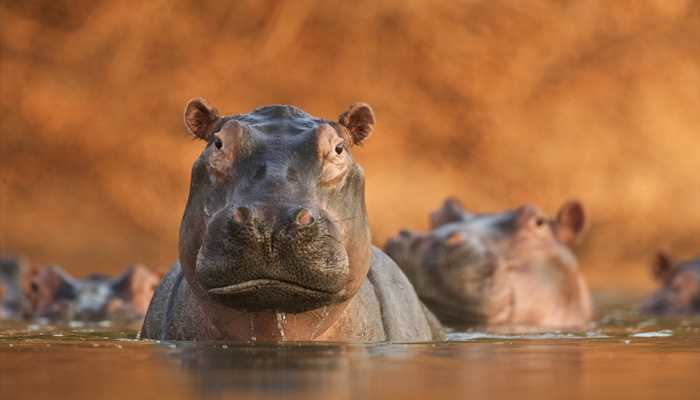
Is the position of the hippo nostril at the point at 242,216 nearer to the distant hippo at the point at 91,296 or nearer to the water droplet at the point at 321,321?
the water droplet at the point at 321,321

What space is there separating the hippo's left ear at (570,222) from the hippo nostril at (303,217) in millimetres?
5971

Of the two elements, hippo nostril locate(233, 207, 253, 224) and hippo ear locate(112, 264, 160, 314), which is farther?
hippo ear locate(112, 264, 160, 314)

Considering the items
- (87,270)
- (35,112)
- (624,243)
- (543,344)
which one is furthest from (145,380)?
(624,243)

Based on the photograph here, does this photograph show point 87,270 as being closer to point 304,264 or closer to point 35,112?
point 35,112

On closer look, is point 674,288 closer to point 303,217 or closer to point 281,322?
point 281,322

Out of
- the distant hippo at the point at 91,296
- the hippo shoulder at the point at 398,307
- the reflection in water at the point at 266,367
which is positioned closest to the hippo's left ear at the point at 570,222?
the distant hippo at the point at 91,296

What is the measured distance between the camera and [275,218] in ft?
17.9

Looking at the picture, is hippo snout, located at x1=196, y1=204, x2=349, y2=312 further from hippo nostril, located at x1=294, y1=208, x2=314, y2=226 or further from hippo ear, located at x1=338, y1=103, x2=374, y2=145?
hippo ear, located at x1=338, y1=103, x2=374, y2=145

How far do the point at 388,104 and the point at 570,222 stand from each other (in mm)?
17727

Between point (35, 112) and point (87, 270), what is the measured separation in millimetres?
3490

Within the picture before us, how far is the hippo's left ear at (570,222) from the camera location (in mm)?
11219

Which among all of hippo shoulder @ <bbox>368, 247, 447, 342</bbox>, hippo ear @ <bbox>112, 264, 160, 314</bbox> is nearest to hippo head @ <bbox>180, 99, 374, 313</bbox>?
hippo shoulder @ <bbox>368, 247, 447, 342</bbox>

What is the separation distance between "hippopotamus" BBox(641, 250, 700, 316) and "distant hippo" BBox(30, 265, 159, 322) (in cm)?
443

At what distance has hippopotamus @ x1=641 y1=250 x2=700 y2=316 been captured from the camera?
497 inches
